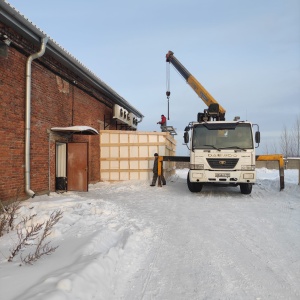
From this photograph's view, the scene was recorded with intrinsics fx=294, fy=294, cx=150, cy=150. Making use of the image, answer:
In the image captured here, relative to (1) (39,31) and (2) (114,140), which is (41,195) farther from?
(2) (114,140)

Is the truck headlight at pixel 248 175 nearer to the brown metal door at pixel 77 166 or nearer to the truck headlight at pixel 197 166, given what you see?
the truck headlight at pixel 197 166

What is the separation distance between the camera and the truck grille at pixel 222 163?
1065 cm

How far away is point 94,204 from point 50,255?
4.06 m

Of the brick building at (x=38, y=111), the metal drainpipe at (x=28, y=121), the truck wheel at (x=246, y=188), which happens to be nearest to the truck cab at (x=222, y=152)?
the truck wheel at (x=246, y=188)

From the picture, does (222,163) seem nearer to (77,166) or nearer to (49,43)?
(77,166)

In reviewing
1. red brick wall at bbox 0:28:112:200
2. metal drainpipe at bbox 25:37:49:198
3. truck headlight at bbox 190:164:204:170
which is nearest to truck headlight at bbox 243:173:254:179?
truck headlight at bbox 190:164:204:170

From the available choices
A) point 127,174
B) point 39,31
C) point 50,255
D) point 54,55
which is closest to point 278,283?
point 50,255

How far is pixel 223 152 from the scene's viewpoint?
10719 mm

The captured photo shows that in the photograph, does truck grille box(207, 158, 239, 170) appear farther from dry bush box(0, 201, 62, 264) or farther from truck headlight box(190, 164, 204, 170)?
dry bush box(0, 201, 62, 264)

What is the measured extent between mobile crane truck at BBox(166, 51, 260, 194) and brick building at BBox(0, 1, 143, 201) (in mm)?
4092

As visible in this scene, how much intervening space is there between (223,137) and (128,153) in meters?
6.27

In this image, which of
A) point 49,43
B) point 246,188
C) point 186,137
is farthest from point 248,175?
point 49,43

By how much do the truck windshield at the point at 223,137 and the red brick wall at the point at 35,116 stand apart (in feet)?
17.5

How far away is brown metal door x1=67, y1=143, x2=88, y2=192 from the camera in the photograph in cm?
1176
